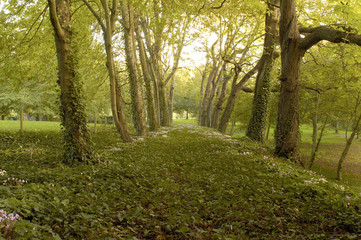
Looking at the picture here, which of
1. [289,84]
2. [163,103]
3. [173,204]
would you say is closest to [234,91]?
[289,84]

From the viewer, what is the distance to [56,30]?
24.0 ft

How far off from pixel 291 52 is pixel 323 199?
7232 mm

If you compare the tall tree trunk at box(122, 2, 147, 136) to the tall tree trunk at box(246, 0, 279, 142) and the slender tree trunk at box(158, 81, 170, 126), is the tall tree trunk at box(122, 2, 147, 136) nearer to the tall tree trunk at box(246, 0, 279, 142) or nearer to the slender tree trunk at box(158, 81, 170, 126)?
the tall tree trunk at box(246, 0, 279, 142)

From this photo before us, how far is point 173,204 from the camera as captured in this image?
17.6 feet

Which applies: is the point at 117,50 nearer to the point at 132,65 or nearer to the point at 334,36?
the point at 132,65

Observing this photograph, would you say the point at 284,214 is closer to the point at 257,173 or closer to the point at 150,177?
the point at 257,173

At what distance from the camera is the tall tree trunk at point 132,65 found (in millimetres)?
14766

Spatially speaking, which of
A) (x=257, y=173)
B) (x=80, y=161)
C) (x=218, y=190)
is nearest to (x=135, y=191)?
(x=218, y=190)

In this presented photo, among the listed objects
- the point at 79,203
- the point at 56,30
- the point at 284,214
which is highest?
the point at 56,30

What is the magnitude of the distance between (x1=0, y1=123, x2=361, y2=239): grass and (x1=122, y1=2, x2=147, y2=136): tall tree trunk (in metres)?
8.56

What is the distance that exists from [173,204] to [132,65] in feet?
40.3

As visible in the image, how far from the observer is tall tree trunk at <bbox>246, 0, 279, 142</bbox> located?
1511 cm

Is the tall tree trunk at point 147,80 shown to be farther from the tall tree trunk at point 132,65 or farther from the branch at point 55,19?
the branch at point 55,19

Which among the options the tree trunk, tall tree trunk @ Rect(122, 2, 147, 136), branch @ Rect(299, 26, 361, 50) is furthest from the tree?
tall tree trunk @ Rect(122, 2, 147, 136)
